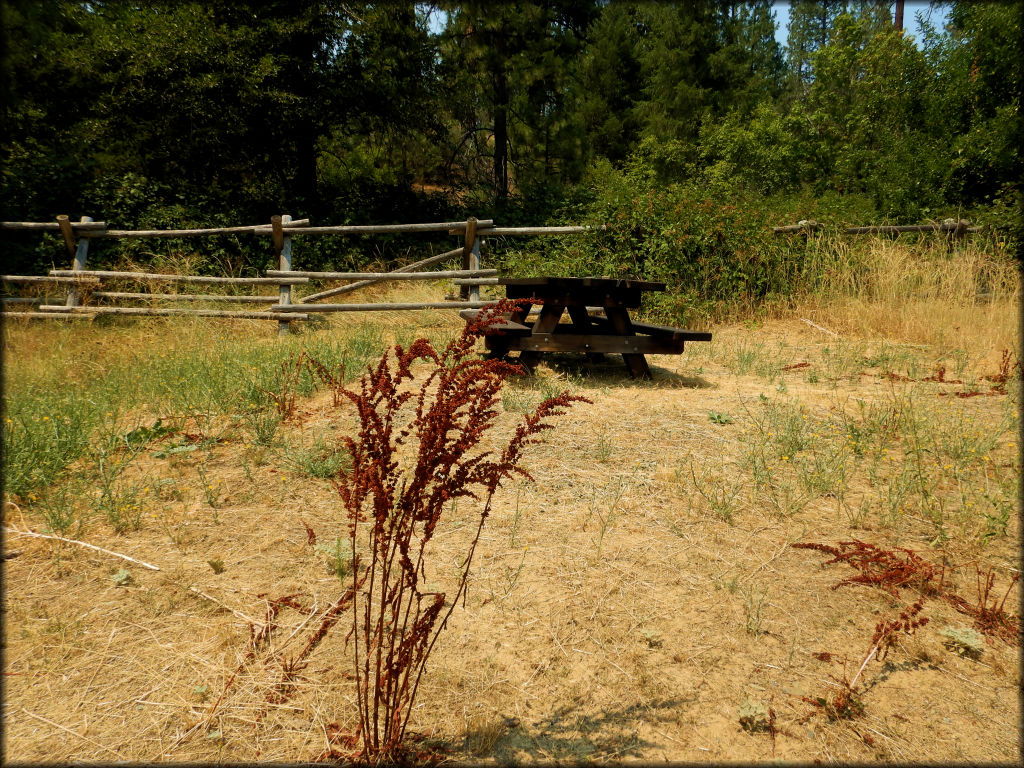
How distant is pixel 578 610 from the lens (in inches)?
93.4

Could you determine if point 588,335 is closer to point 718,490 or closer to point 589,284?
point 589,284

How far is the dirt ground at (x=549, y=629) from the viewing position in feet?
5.94

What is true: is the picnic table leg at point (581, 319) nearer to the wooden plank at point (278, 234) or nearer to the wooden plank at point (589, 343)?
the wooden plank at point (589, 343)

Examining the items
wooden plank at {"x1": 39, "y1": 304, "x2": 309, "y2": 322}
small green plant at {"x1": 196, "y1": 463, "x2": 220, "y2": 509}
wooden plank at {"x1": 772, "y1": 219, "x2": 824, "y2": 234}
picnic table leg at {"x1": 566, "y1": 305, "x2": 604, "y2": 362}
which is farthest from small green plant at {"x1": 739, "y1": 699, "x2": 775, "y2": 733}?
→ wooden plank at {"x1": 772, "y1": 219, "x2": 824, "y2": 234}

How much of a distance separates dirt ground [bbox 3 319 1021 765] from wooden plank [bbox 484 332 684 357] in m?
1.78

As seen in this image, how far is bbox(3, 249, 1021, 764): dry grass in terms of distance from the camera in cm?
182

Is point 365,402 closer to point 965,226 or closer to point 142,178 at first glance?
point 965,226

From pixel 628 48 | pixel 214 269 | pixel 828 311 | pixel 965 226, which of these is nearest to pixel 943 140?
pixel 965 226

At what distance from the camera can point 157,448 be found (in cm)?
369

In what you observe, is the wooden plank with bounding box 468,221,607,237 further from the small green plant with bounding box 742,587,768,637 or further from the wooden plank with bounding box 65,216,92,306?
the small green plant with bounding box 742,587,768,637

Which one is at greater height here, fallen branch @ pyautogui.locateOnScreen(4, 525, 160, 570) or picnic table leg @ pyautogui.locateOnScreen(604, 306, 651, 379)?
picnic table leg @ pyautogui.locateOnScreen(604, 306, 651, 379)

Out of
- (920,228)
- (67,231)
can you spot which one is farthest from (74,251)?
(920,228)

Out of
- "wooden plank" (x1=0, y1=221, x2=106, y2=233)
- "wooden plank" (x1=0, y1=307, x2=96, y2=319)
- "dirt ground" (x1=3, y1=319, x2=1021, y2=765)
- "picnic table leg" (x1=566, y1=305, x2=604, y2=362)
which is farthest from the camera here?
"wooden plank" (x1=0, y1=221, x2=106, y2=233)

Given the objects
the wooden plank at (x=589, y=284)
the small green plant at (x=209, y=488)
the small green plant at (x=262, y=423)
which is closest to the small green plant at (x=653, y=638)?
the small green plant at (x=209, y=488)
